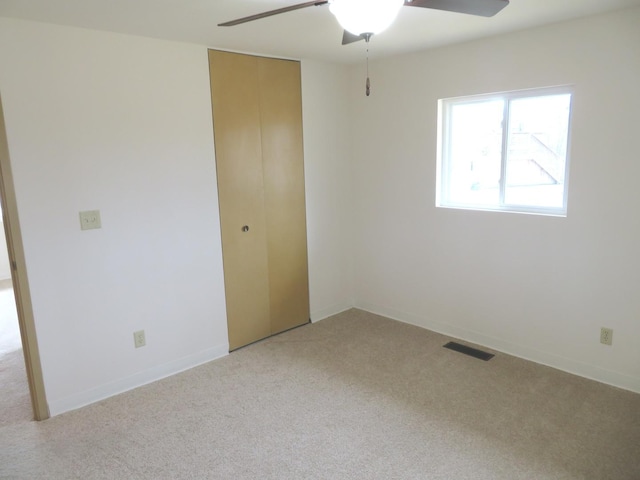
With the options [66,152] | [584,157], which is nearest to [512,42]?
[584,157]

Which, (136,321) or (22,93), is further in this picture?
(136,321)

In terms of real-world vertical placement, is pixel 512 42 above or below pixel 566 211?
above

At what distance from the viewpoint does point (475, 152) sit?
11.2 ft

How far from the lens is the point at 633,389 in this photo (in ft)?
8.84

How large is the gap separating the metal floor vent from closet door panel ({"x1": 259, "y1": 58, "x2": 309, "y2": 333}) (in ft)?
4.29

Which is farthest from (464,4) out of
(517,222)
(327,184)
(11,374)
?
(11,374)

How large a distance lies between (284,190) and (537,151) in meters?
1.92

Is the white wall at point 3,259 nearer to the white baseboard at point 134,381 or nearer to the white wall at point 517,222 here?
the white baseboard at point 134,381

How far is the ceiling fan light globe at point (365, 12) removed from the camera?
1.41 m

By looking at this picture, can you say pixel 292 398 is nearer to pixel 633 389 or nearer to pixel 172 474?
pixel 172 474

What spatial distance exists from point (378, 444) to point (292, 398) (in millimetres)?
679

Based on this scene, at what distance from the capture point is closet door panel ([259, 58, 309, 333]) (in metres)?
3.47

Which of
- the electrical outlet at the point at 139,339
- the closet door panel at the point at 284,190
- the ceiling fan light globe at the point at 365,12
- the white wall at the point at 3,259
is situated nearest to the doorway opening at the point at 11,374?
the electrical outlet at the point at 139,339

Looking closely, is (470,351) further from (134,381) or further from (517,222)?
(134,381)
